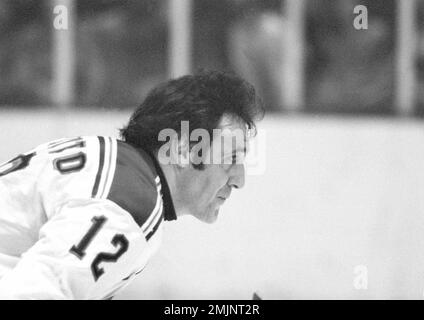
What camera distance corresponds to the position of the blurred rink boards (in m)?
4.66

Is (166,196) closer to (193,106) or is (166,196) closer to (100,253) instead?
(193,106)

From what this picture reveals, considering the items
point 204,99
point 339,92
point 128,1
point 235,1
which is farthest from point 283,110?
point 204,99

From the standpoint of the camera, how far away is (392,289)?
4.84 meters

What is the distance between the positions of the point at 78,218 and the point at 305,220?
11.1 ft

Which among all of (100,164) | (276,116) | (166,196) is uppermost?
(100,164)

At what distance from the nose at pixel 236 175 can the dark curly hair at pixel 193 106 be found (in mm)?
102

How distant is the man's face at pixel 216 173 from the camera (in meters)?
1.93

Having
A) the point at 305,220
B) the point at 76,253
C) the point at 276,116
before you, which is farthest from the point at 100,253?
the point at 276,116

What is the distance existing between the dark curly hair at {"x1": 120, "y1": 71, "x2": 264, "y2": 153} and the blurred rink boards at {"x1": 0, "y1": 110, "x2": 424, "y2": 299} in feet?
8.71

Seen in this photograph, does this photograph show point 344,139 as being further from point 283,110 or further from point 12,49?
point 12,49

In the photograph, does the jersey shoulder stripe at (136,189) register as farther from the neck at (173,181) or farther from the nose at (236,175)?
the nose at (236,175)

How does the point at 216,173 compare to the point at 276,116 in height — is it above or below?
above

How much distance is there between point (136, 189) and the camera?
1613 mm

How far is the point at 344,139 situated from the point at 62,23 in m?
1.75
